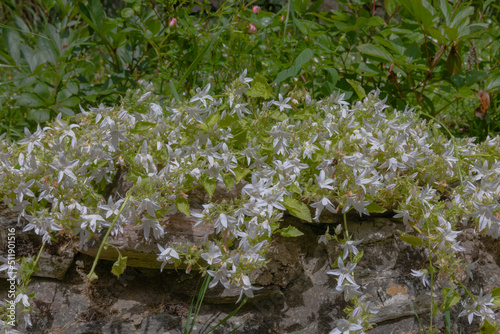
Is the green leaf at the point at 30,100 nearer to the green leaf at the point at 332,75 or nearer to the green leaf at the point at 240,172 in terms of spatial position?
the green leaf at the point at 240,172

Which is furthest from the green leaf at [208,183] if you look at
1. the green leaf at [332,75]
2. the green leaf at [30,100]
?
the green leaf at [30,100]

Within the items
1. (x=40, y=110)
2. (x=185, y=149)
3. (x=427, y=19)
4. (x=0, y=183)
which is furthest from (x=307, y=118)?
(x=40, y=110)

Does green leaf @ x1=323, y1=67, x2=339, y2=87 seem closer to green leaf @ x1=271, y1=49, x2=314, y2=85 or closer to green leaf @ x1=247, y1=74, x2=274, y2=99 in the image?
green leaf @ x1=271, y1=49, x2=314, y2=85

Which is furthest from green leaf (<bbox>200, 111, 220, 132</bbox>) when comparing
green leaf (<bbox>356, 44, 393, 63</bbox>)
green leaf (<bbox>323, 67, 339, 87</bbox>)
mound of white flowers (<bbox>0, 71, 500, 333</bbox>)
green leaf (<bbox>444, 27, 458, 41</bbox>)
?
green leaf (<bbox>444, 27, 458, 41</bbox>)

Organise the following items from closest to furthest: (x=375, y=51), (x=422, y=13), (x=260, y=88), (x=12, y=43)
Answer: (x=260, y=88), (x=422, y=13), (x=375, y=51), (x=12, y=43)

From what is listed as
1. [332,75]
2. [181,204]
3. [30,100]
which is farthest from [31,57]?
[332,75]

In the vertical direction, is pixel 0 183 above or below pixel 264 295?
above

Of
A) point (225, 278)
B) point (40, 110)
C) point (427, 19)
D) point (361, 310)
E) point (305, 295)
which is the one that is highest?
point (427, 19)

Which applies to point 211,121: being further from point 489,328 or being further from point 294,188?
point 489,328

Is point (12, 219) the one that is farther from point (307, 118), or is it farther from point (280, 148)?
point (307, 118)
